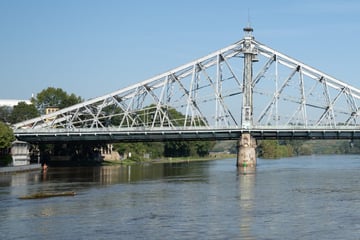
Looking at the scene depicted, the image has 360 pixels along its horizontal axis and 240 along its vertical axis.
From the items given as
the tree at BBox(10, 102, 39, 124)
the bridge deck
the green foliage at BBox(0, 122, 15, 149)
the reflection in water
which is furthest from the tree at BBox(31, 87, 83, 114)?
the reflection in water

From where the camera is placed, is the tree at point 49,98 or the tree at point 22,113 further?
the tree at point 49,98

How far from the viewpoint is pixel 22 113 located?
179 meters

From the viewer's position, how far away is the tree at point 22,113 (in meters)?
179

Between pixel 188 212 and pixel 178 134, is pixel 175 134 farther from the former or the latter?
pixel 188 212

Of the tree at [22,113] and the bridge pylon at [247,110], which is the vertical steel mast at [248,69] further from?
the tree at [22,113]

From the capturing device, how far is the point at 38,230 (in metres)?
46.4

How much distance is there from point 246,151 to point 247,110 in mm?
9873

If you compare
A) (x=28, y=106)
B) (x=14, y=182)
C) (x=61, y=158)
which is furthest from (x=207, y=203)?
(x=28, y=106)

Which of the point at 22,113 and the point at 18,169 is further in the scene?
the point at 22,113

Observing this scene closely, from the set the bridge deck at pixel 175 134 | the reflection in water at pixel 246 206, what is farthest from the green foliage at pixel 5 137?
the reflection in water at pixel 246 206

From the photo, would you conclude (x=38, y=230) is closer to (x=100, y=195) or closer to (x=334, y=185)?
(x=100, y=195)

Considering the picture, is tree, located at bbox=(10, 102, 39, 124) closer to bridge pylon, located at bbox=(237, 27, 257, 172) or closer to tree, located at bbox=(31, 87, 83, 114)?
tree, located at bbox=(31, 87, 83, 114)

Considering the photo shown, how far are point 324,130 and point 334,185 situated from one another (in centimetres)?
4864

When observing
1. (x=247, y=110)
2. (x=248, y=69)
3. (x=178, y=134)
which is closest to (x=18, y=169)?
(x=178, y=134)
